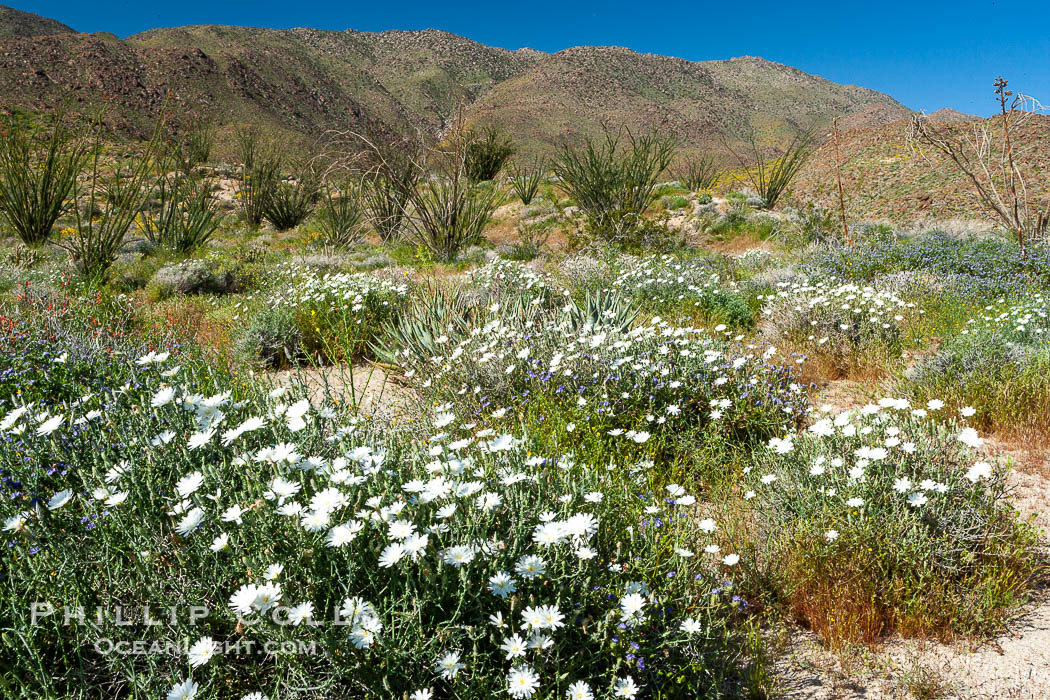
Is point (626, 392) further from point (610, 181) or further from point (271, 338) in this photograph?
point (610, 181)

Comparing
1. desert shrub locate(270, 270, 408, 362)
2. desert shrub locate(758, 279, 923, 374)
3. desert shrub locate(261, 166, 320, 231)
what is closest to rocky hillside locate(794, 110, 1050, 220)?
desert shrub locate(758, 279, 923, 374)

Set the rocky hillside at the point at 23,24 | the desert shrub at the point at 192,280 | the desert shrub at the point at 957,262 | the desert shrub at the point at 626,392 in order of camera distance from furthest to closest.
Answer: the rocky hillside at the point at 23,24 < the desert shrub at the point at 192,280 < the desert shrub at the point at 957,262 < the desert shrub at the point at 626,392

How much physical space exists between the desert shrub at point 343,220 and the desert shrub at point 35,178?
183 inches

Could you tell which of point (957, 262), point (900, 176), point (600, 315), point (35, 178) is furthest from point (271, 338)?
point (900, 176)

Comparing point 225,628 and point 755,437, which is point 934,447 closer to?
point 755,437

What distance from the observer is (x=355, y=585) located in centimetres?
149

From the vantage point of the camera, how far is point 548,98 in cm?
7625

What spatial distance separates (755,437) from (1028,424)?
161cm

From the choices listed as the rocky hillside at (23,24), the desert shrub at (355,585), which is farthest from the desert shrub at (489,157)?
the rocky hillside at (23,24)

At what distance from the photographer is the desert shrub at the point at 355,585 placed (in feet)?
4.41

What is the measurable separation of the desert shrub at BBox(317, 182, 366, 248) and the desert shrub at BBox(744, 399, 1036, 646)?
11.6m

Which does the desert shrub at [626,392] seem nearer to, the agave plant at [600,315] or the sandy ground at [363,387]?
the sandy ground at [363,387]

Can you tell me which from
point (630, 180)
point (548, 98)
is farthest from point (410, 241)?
point (548, 98)

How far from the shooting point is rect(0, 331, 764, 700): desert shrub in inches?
52.9
